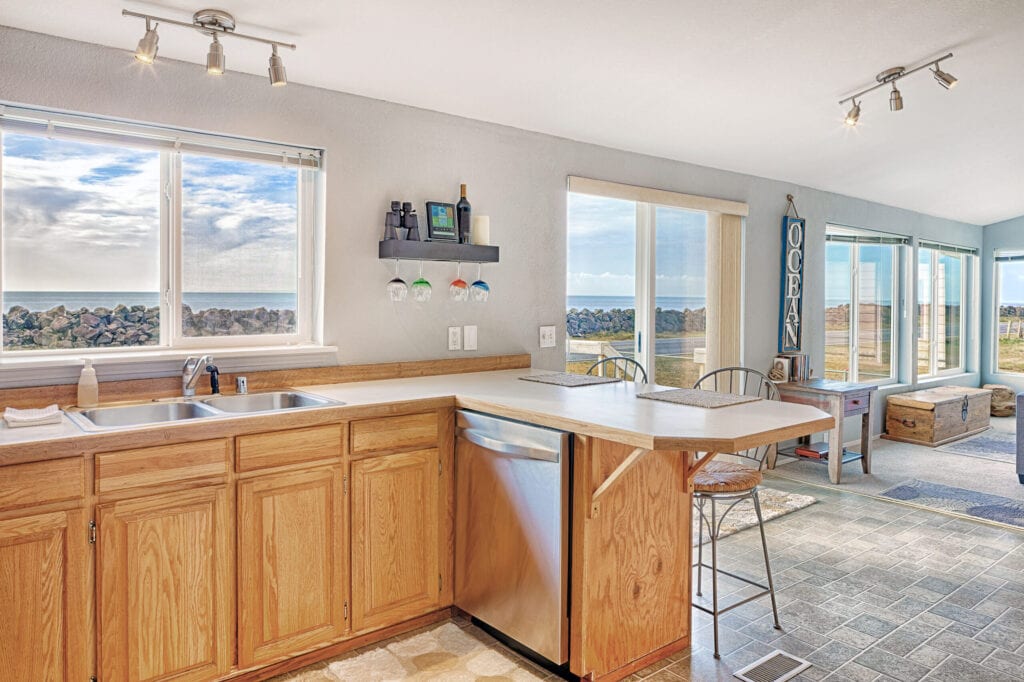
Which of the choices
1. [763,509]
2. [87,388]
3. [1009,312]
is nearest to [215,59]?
[87,388]

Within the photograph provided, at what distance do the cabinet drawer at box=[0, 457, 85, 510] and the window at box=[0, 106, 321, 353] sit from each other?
816 mm

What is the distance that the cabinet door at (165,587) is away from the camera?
6.74 ft

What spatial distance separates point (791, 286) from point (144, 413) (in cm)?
455

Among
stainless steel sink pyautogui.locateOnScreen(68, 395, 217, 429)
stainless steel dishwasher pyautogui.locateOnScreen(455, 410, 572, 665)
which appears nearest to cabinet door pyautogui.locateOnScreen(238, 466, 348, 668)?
stainless steel sink pyautogui.locateOnScreen(68, 395, 217, 429)

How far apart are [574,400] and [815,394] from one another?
10.4 feet

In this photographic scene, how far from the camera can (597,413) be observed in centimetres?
230

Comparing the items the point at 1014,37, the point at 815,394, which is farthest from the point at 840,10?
the point at 815,394

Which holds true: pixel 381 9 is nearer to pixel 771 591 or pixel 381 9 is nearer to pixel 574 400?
pixel 574 400

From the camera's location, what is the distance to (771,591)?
2730mm

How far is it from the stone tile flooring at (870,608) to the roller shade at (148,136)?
1.99 meters

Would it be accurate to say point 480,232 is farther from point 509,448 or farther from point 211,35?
point 211,35

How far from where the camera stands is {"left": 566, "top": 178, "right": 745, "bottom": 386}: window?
13.7 feet

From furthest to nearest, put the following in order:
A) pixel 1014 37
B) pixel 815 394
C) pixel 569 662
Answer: pixel 815 394
pixel 1014 37
pixel 569 662

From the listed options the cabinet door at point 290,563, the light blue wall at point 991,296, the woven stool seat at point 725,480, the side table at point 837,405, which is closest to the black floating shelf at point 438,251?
the cabinet door at point 290,563
